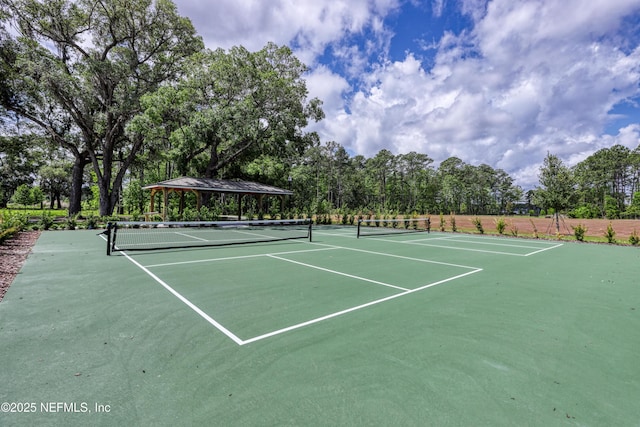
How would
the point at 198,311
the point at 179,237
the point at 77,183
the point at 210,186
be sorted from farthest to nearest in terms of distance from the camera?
1. the point at 77,183
2. the point at 210,186
3. the point at 179,237
4. the point at 198,311

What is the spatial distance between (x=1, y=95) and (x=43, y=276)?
24.4 m

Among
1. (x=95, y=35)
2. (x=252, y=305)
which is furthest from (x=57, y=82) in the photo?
(x=252, y=305)

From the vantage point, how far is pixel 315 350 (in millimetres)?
3049

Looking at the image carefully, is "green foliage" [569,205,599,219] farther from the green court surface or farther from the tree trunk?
the tree trunk

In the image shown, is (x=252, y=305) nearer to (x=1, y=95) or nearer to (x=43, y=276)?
(x=43, y=276)

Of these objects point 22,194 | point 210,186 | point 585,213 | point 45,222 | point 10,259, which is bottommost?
point 10,259

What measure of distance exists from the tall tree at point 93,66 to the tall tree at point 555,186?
1154 inches

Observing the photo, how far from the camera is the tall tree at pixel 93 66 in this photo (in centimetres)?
2077

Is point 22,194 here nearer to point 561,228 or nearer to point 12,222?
point 12,222

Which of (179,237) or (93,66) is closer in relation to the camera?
(179,237)

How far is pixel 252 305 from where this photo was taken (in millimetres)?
4426

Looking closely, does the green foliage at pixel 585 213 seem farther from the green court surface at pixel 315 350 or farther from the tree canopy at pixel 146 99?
the green court surface at pixel 315 350

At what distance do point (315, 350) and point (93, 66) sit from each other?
27.3 m

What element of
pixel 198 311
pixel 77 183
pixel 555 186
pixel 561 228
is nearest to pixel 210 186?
pixel 77 183
